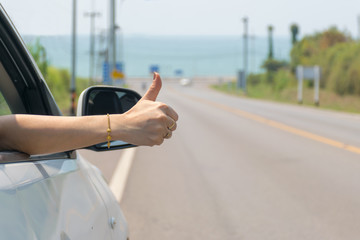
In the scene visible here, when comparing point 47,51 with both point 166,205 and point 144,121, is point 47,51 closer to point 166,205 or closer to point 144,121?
point 144,121

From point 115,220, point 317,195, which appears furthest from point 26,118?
point 317,195

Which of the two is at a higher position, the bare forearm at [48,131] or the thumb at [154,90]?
the thumb at [154,90]

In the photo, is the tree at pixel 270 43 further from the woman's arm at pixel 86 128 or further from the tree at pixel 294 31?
the woman's arm at pixel 86 128

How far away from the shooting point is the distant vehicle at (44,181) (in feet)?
5.72

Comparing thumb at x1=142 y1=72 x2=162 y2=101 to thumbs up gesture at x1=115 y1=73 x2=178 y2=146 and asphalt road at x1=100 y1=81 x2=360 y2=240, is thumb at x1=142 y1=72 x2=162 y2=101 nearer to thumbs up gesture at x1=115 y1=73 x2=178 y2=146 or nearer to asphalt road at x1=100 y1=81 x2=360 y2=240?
thumbs up gesture at x1=115 y1=73 x2=178 y2=146

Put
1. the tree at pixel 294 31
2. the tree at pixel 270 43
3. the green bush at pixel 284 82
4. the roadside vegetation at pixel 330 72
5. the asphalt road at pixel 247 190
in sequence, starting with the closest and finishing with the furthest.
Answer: the asphalt road at pixel 247 190 < the roadside vegetation at pixel 330 72 < the green bush at pixel 284 82 < the tree at pixel 294 31 < the tree at pixel 270 43

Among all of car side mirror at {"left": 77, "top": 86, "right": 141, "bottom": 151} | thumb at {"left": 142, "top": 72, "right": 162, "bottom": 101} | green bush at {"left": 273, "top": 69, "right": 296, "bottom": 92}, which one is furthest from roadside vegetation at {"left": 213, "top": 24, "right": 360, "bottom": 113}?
thumb at {"left": 142, "top": 72, "right": 162, "bottom": 101}

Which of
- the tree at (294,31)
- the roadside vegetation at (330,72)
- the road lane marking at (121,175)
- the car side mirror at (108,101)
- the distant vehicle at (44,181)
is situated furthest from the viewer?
the tree at (294,31)

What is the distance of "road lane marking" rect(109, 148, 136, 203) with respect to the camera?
8297 mm

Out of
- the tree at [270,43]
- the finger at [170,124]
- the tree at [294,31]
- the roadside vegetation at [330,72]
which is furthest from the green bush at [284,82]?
the finger at [170,124]

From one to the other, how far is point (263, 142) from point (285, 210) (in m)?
7.89

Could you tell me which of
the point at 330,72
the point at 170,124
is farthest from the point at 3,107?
the point at 330,72

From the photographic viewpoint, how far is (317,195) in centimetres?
785

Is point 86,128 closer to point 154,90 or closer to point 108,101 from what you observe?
point 154,90
